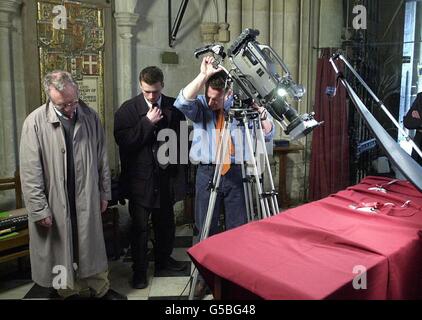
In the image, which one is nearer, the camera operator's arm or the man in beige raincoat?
the camera operator's arm

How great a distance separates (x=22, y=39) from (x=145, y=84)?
124cm

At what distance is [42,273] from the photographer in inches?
91.7

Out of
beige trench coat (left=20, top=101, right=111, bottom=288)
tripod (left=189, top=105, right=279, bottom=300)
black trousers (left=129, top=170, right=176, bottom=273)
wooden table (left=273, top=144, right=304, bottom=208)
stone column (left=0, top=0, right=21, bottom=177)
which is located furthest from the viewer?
wooden table (left=273, top=144, right=304, bottom=208)

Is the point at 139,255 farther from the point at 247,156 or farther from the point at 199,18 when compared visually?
the point at 199,18

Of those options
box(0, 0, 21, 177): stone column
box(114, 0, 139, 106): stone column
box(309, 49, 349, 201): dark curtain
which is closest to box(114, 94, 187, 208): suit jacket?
box(0, 0, 21, 177): stone column

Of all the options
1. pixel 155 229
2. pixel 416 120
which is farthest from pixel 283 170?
pixel 155 229

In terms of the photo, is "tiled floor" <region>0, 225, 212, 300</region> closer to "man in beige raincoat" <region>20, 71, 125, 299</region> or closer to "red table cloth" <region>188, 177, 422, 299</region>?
"man in beige raincoat" <region>20, 71, 125, 299</region>

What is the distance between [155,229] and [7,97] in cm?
144

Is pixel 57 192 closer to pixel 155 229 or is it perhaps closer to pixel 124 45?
pixel 155 229

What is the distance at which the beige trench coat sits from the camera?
2264 mm

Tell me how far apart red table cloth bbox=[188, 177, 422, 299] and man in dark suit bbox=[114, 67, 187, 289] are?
121cm

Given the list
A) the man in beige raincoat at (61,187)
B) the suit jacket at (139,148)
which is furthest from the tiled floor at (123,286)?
the suit jacket at (139,148)

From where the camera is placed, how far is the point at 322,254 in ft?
4.55

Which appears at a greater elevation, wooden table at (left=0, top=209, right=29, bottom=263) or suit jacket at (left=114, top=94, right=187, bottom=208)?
suit jacket at (left=114, top=94, right=187, bottom=208)
